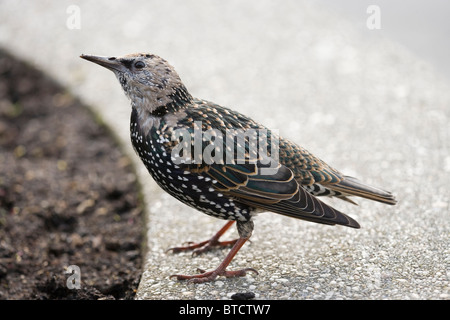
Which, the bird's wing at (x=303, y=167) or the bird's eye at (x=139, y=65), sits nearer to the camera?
the bird's eye at (x=139, y=65)

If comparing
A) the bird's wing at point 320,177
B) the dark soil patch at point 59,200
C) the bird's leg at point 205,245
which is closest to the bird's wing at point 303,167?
the bird's wing at point 320,177

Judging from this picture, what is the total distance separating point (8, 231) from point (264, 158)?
2234mm

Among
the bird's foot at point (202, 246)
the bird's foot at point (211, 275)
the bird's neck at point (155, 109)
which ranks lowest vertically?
the bird's foot at point (211, 275)

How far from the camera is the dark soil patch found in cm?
417

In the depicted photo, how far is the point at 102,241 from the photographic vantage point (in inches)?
185

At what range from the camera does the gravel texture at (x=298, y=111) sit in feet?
12.3

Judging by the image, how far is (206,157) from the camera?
356 cm

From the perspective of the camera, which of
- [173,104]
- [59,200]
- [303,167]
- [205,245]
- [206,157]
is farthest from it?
[59,200]

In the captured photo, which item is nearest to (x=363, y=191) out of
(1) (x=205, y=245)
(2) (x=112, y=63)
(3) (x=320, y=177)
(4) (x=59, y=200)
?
(3) (x=320, y=177)

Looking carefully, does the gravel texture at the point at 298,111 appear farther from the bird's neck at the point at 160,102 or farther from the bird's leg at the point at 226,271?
the bird's neck at the point at 160,102

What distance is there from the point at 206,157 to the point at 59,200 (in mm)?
2171

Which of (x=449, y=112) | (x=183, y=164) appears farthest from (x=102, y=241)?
(x=449, y=112)

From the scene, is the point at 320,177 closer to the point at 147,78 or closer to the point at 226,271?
the point at 226,271

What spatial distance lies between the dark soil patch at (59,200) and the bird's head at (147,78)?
122cm
